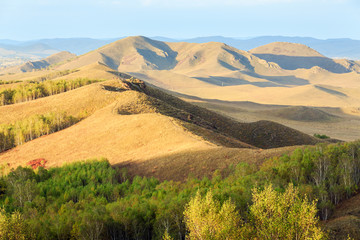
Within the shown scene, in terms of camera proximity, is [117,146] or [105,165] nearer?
[105,165]

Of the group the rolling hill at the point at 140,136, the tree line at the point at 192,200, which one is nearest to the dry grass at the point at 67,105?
the rolling hill at the point at 140,136

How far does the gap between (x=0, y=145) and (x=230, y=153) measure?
47821 millimetres

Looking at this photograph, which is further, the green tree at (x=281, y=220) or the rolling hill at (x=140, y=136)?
the rolling hill at (x=140, y=136)

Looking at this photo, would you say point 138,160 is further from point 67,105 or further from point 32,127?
point 67,105

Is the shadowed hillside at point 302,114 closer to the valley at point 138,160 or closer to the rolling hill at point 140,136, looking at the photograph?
the valley at point 138,160

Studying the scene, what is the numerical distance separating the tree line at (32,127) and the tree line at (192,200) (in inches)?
941

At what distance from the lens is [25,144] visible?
65250mm

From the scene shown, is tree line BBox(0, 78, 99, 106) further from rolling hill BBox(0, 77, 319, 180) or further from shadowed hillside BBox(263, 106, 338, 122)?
shadowed hillside BBox(263, 106, 338, 122)

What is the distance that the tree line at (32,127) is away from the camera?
216 feet

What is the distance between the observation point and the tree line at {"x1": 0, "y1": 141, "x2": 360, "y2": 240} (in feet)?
65.4

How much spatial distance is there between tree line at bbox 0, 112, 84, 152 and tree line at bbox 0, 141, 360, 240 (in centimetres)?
2391

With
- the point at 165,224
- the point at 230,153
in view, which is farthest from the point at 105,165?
the point at 165,224

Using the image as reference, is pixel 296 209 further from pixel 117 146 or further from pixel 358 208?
pixel 117 146

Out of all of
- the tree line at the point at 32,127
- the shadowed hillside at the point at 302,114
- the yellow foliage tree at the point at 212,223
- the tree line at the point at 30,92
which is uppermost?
the yellow foliage tree at the point at 212,223
